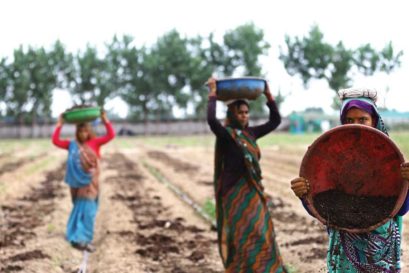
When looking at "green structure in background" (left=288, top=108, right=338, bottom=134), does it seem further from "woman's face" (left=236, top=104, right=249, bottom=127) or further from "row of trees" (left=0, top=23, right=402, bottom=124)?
"woman's face" (left=236, top=104, right=249, bottom=127)

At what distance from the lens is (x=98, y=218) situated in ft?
32.0

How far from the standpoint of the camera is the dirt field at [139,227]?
6.55 metres

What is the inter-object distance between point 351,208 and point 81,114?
4631mm

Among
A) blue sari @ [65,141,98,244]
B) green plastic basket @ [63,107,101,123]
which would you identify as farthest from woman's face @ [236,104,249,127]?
blue sari @ [65,141,98,244]

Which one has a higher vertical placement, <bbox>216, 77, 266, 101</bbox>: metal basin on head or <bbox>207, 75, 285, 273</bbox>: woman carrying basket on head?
<bbox>216, 77, 266, 101</bbox>: metal basin on head

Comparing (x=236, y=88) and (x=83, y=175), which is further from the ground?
(x=236, y=88)

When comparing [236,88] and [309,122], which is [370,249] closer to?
[236,88]

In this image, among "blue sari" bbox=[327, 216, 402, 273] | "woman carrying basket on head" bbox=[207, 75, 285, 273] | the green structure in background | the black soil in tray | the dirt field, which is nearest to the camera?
the black soil in tray

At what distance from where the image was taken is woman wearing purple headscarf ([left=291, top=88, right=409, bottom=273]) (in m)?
3.33

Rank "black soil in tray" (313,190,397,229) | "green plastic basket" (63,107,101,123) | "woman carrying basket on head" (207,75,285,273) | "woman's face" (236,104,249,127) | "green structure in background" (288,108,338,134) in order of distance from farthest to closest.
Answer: "green structure in background" (288,108,338,134) < "green plastic basket" (63,107,101,123) < "woman's face" (236,104,249,127) < "woman carrying basket on head" (207,75,285,273) < "black soil in tray" (313,190,397,229)

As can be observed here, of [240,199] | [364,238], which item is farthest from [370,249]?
[240,199]

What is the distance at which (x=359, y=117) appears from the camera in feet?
11.0

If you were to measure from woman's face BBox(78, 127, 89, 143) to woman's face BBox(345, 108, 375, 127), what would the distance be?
4767mm

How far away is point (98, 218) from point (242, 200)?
4970mm
